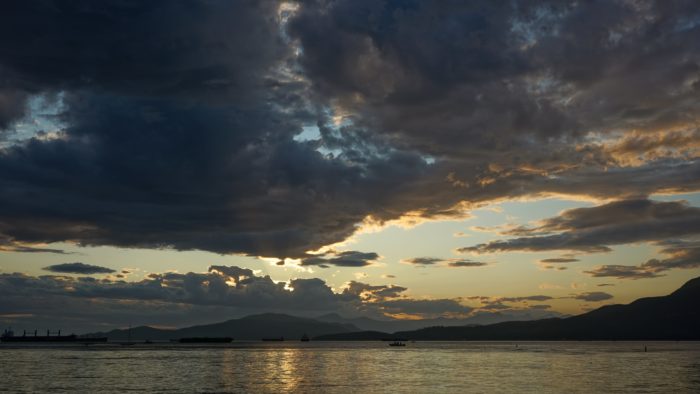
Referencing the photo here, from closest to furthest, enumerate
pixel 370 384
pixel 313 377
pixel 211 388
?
pixel 211 388, pixel 370 384, pixel 313 377

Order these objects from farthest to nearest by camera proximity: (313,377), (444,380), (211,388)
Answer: (313,377) < (444,380) < (211,388)

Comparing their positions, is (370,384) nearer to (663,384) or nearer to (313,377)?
(313,377)

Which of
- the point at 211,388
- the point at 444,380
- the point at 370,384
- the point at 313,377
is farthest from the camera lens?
the point at 313,377

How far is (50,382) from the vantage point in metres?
128

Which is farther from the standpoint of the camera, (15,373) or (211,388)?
(15,373)

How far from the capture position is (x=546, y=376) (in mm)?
144250

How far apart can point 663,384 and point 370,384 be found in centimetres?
5696

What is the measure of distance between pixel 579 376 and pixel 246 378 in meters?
76.3

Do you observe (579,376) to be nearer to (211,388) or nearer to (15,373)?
(211,388)

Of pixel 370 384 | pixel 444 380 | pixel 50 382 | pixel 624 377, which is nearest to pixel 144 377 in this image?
pixel 50 382

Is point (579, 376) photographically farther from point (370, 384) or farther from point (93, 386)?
point (93, 386)

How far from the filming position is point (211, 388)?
4567 inches

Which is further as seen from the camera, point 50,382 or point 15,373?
point 15,373

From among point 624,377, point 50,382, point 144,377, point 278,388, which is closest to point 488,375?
point 624,377
